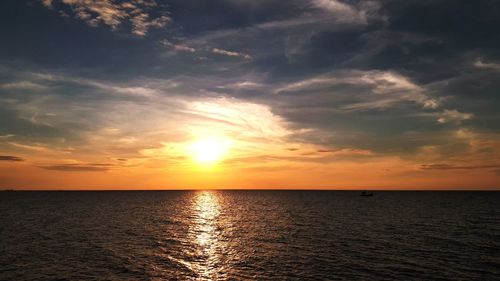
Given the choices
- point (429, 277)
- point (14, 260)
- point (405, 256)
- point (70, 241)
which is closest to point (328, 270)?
point (429, 277)

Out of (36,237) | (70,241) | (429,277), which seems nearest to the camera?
(429,277)

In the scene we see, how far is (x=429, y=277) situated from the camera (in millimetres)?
37344

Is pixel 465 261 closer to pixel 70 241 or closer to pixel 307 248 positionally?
pixel 307 248

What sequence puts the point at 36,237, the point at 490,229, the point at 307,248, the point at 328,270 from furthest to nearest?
the point at 490,229 < the point at 36,237 < the point at 307,248 < the point at 328,270

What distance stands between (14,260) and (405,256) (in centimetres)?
5254

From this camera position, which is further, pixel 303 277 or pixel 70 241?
pixel 70 241

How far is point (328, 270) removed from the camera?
132 ft

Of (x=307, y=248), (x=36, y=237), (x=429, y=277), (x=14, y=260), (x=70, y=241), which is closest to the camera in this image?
(x=429, y=277)

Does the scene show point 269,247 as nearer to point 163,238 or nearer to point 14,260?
point 163,238

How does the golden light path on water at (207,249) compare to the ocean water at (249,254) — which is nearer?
the ocean water at (249,254)

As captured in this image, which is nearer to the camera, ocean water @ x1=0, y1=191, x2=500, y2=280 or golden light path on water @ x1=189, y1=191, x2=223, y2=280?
ocean water @ x1=0, y1=191, x2=500, y2=280

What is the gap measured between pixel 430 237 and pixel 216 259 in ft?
141

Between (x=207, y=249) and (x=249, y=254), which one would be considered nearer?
(x=249, y=254)

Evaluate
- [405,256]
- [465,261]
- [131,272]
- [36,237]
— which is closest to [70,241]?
[36,237]
